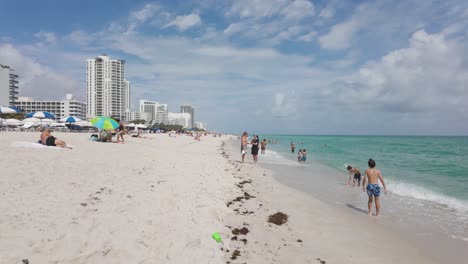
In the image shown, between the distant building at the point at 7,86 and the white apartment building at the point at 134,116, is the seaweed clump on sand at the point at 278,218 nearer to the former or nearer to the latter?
the distant building at the point at 7,86

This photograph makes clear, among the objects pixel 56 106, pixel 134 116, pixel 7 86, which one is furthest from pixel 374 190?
pixel 134 116

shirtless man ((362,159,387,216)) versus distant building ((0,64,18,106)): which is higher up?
distant building ((0,64,18,106))

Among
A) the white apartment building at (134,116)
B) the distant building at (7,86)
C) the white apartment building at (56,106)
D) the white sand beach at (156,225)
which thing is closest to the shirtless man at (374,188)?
the white sand beach at (156,225)

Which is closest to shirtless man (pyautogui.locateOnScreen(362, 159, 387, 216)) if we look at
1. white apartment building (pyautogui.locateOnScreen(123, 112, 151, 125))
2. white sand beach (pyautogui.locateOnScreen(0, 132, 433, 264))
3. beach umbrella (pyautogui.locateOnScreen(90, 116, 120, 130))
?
white sand beach (pyautogui.locateOnScreen(0, 132, 433, 264))

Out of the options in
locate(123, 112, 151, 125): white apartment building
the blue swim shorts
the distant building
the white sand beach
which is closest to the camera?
the white sand beach

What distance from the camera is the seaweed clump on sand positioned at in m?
5.49

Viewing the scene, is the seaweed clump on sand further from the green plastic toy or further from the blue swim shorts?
the blue swim shorts

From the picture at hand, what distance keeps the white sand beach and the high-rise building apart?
137 m

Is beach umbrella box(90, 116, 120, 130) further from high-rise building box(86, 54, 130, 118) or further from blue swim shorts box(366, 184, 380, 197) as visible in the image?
high-rise building box(86, 54, 130, 118)

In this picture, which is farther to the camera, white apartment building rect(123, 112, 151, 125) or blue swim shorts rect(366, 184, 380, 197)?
white apartment building rect(123, 112, 151, 125)

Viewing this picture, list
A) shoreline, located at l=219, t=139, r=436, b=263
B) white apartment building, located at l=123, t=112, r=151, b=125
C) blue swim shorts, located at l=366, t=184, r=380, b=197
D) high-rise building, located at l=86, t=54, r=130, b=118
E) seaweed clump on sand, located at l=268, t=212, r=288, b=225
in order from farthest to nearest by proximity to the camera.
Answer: white apartment building, located at l=123, t=112, r=151, b=125
high-rise building, located at l=86, t=54, r=130, b=118
blue swim shorts, located at l=366, t=184, r=380, b=197
seaweed clump on sand, located at l=268, t=212, r=288, b=225
shoreline, located at l=219, t=139, r=436, b=263

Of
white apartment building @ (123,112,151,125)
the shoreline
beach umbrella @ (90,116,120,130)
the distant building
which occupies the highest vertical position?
the distant building

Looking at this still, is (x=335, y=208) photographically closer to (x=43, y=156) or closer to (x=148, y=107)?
(x=43, y=156)

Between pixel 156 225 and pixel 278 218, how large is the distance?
9.06 feet
